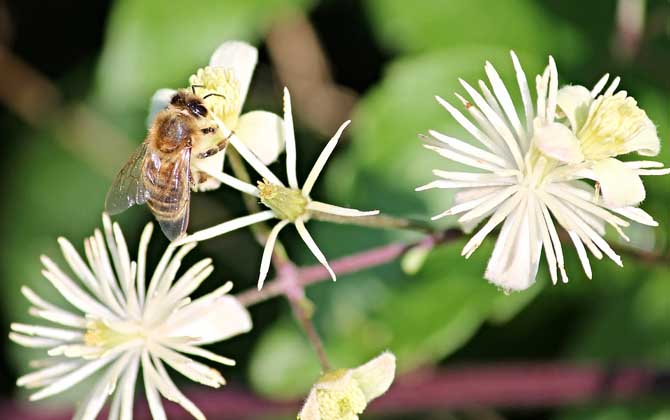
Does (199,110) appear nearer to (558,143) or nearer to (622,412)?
(558,143)

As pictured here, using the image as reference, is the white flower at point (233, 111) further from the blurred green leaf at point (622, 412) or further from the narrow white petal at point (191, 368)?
the blurred green leaf at point (622, 412)

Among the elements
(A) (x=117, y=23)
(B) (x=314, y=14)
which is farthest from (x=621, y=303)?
(A) (x=117, y=23)

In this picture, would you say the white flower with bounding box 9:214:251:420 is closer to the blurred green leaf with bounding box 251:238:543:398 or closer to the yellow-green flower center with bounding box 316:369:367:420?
the yellow-green flower center with bounding box 316:369:367:420

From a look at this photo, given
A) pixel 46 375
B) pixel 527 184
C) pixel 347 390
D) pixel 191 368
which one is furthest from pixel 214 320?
pixel 527 184

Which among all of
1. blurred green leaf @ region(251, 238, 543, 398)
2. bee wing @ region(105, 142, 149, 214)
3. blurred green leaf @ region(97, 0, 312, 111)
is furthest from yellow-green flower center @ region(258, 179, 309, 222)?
blurred green leaf @ region(97, 0, 312, 111)

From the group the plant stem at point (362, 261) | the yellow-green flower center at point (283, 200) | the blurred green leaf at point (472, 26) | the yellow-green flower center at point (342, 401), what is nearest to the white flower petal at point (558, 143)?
the plant stem at point (362, 261)

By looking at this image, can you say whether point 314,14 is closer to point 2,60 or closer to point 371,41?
point 371,41

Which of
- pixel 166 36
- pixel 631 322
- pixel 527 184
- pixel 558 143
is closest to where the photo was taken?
pixel 558 143
